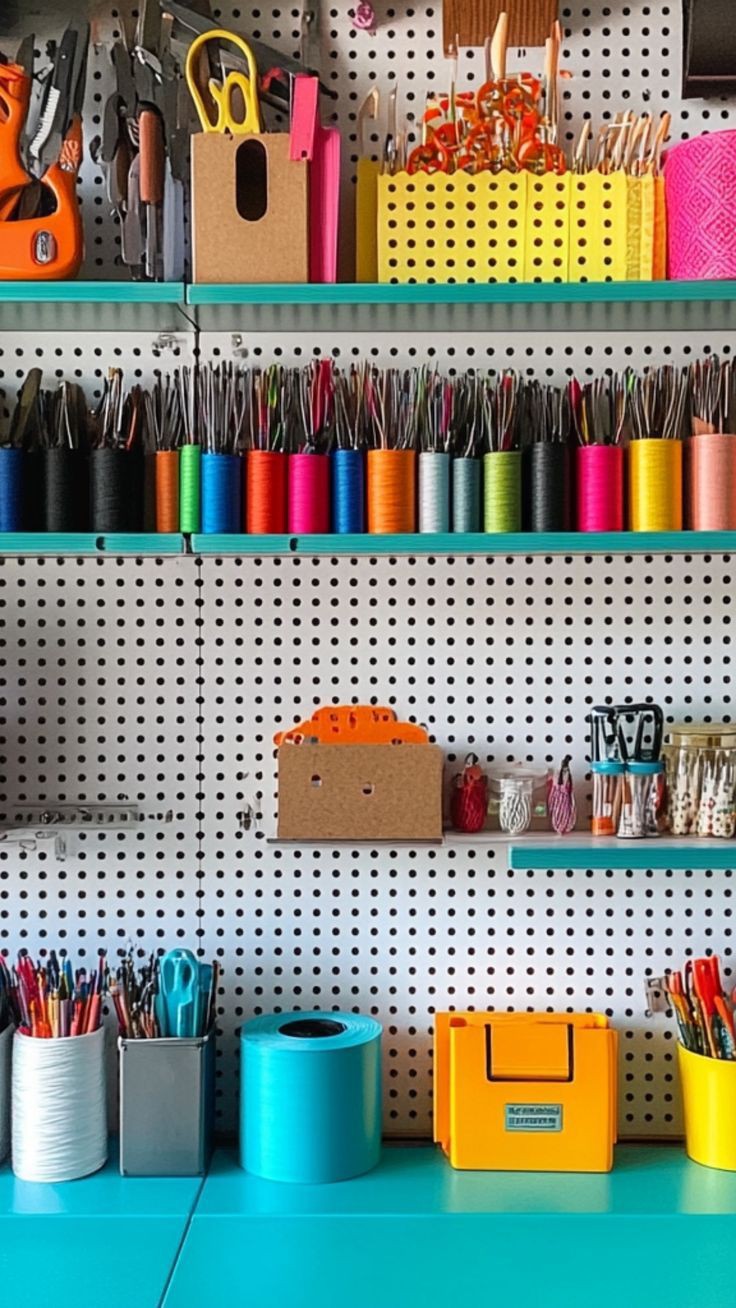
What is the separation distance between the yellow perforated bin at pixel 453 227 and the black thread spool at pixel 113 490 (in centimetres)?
39

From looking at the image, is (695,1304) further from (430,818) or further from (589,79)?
(589,79)

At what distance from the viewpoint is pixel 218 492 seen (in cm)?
150

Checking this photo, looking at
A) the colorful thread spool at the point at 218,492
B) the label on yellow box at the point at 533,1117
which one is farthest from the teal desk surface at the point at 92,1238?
the colorful thread spool at the point at 218,492

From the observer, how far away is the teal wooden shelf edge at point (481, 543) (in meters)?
1.45

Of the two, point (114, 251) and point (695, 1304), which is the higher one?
point (114, 251)

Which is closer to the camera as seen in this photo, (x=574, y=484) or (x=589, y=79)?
(x=574, y=484)

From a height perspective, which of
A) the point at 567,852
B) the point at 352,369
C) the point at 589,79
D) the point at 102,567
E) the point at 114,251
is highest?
the point at 589,79

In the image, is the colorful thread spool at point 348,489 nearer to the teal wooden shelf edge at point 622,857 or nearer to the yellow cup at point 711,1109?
the teal wooden shelf edge at point 622,857

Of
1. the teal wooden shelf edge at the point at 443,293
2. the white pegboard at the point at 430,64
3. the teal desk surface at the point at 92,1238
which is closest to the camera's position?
the teal desk surface at the point at 92,1238

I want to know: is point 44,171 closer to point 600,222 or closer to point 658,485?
point 600,222

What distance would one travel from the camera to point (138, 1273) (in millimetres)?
1271

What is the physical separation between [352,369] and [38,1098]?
0.99 m

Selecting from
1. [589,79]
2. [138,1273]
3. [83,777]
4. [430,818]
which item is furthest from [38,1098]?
[589,79]

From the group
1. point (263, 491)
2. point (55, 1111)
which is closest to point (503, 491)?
point (263, 491)
